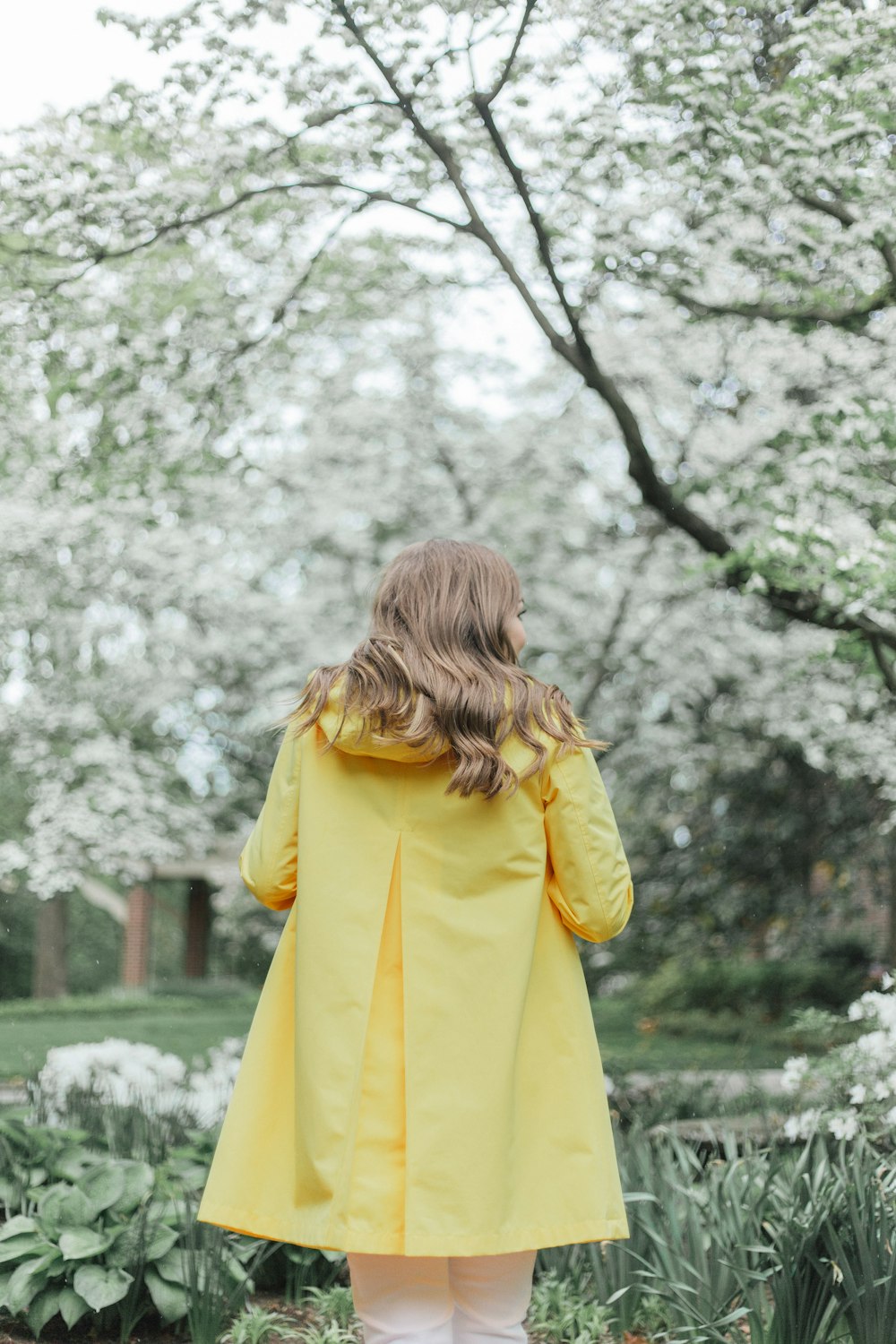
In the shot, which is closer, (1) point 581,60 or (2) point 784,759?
(1) point 581,60

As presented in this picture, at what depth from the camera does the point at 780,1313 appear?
8.16 feet

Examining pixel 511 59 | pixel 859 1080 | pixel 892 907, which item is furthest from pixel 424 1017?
pixel 892 907

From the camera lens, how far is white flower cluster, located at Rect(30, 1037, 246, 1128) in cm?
401

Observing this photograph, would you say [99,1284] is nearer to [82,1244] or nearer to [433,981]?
[82,1244]

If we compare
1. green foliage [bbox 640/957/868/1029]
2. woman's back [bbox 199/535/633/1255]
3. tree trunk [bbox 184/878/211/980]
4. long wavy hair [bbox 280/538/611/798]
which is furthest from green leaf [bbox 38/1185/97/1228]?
tree trunk [bbox 184/878/211/980]

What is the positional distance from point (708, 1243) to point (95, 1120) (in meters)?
Answer: 1.92

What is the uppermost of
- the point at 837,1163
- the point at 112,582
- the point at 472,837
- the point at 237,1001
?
the point at 112,582

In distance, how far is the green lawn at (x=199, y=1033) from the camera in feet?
15.9

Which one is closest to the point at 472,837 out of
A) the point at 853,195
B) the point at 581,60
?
the point at 853,195

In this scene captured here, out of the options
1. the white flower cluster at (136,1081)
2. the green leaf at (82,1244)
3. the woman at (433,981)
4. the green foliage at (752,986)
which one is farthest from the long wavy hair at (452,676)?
the green foliage at (752,986)

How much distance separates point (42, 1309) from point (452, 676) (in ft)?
6.08

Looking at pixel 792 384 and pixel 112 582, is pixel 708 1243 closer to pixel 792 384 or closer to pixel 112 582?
pixel 792 384

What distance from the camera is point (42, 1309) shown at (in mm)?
2771

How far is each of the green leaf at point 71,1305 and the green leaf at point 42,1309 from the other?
2 cm
